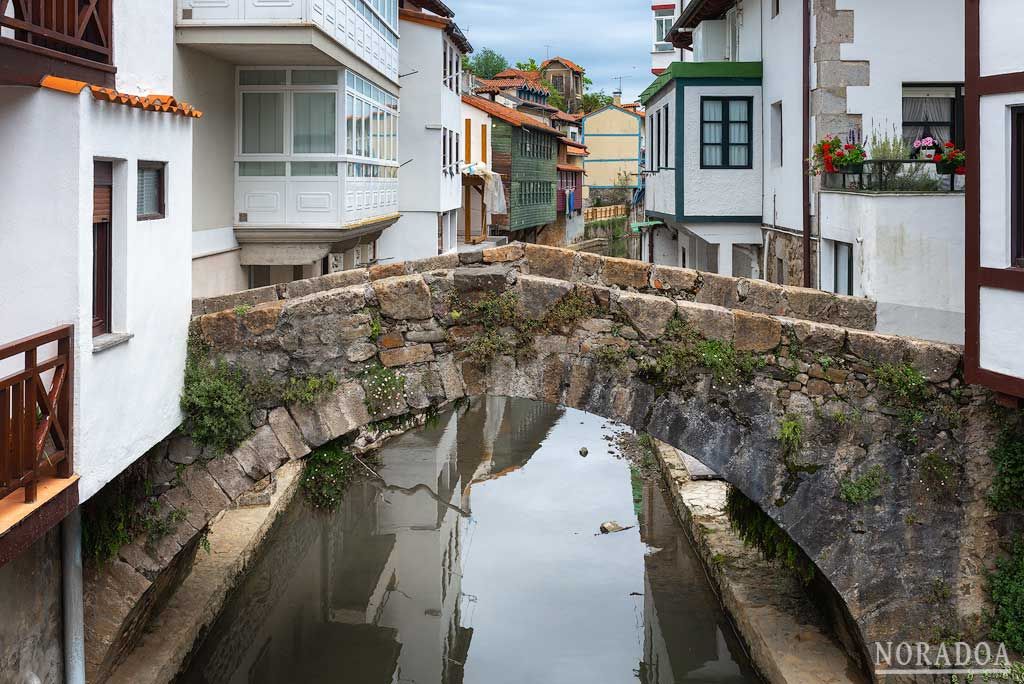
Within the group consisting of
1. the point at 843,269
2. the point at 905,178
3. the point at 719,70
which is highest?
the point at 719,70

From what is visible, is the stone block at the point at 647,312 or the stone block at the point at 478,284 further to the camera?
the stone block at the point at 478,284

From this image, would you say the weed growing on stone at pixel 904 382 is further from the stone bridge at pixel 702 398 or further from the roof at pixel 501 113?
the roof at pixel 501 113

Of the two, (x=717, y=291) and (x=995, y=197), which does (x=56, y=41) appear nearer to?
(x=717, y=291)

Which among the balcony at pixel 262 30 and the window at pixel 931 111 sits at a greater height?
the balcony at pixel 262 30

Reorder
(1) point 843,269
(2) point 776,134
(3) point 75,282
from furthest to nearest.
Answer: (2) point 776,134, (1) point 843,269, (3) point 75,282

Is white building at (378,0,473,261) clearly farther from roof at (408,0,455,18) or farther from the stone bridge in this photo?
the stone bridge

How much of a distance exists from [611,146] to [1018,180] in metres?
74.1

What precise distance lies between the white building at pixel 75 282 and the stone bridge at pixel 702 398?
0.78 metres

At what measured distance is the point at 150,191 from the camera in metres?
9.01

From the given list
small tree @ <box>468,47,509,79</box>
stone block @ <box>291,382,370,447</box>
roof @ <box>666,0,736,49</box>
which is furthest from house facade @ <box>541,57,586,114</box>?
stone block @ <box>291,382,370,447</box>

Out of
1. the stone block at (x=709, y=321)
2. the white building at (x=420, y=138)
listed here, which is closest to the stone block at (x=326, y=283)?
the stone block at (x=709, y=321)

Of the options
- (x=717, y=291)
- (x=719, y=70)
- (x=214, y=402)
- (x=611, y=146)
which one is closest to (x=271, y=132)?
(x=719, y=70)

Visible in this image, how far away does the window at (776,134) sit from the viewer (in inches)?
701

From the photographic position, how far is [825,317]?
35.9 feet
